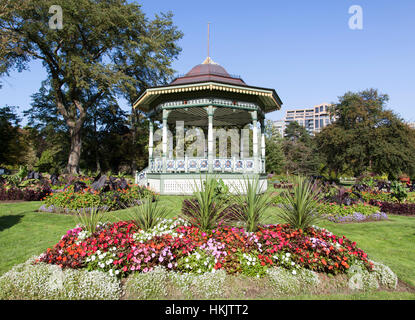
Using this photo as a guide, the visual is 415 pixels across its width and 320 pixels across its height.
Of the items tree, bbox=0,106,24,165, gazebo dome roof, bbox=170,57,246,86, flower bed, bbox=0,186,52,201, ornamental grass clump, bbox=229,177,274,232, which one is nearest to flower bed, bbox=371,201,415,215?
ornamental grass clump, bbox=229,177,274,232

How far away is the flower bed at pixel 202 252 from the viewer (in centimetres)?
337

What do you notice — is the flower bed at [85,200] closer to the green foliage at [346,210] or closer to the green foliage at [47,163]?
the green foliage at [346,210]

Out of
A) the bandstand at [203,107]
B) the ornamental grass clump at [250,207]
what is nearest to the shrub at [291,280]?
the ornamental grass clump at [250,207]

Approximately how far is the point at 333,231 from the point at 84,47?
26.1 meters

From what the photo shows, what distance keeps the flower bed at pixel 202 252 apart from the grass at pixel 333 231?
1.86 ft

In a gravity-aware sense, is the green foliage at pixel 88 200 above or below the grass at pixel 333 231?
above

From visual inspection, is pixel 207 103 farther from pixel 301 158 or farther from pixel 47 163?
pixel 301 158

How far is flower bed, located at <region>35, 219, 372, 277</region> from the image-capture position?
337cm

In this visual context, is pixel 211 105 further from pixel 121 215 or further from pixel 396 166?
pixel 396 166

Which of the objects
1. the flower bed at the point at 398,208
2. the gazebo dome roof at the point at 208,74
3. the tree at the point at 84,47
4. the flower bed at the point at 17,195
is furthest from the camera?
the tree at the point at 84,47

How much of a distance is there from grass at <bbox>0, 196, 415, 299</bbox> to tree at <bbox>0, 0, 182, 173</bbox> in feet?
51.3

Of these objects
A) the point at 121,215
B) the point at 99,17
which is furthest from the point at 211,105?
the point at 99,17

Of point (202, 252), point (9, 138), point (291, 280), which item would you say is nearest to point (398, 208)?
point (291, 280)
